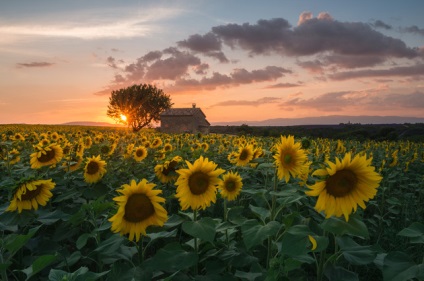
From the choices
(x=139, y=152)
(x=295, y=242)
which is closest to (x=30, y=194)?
(x=295, y=242)

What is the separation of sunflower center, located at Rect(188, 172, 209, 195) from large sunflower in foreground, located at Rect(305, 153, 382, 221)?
94 cm

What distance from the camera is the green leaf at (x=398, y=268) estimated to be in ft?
7.28

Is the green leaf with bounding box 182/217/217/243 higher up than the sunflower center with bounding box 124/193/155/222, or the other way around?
the sunflower center with bounding box 124/193/155/222

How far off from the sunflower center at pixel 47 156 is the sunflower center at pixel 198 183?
317cm

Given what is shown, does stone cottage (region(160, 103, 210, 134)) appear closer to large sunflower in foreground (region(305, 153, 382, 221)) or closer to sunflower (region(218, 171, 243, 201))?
sunflower (region(218, 171, 243, 201))

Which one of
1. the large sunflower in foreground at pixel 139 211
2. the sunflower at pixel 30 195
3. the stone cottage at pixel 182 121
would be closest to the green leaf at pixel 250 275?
the large sunflower in foreground at pixel 139 211

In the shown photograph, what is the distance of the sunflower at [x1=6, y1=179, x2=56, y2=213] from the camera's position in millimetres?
3453

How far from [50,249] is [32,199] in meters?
0.52

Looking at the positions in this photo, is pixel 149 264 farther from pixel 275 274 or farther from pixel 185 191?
pixel 275 274

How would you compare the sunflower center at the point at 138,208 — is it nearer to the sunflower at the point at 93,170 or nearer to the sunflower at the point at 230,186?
the sunflower at the point at 230,186

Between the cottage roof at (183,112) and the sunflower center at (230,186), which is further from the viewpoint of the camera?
the cottage roof at (183,112)

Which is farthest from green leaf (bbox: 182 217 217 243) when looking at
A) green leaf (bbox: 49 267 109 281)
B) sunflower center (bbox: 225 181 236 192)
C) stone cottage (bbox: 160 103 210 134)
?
stone cottage (bbox: 160 103 210 134)

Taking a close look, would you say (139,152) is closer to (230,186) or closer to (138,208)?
(230,186)

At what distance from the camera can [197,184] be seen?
10.2 ft
